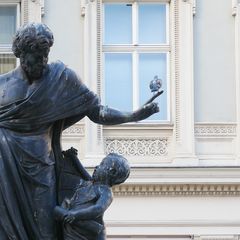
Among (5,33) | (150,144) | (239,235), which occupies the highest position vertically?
(5,33)

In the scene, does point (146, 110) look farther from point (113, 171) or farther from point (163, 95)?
point (163, 95)

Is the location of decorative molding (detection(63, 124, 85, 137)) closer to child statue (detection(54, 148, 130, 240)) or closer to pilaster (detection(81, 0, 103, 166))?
pilaster (detection(81, 0, 103, 166))

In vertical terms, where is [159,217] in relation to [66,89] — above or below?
below

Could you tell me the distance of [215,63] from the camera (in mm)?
24359

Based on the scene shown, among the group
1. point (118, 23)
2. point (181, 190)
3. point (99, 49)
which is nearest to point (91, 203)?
point (181, 190)

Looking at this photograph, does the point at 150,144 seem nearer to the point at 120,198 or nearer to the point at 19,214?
the point at 120,198

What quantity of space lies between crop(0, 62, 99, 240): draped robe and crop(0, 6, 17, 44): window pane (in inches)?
688

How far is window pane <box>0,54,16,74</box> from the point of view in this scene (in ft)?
78.5

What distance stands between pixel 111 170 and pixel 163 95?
17350 millimetres

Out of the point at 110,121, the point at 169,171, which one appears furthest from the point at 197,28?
the point at 110,121

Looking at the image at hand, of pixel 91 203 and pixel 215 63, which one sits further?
pixel 215 63

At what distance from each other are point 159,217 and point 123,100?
7.32ft

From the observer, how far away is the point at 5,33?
80.2 ft

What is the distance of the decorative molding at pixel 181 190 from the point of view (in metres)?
23.3
